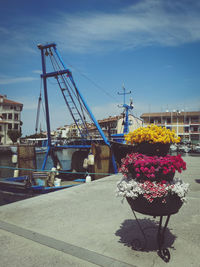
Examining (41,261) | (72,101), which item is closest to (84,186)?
(41,261)

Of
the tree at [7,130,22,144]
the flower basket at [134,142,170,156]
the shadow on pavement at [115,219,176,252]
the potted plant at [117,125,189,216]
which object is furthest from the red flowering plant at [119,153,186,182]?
the tree at [7,130,22,144]

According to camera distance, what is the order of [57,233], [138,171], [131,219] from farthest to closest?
[131,219] < [57,233] < [138,171]

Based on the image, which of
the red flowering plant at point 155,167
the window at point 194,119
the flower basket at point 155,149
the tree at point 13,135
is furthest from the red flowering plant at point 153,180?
the window at point 194,119

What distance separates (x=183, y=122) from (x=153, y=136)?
6736 cm

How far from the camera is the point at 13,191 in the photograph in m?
11.6

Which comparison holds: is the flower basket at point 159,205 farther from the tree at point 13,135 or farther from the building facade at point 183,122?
the tree at point 13,135

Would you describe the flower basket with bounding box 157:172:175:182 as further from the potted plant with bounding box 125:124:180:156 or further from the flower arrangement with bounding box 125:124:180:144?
the flower arrangement with bounding box 125:124:180:144

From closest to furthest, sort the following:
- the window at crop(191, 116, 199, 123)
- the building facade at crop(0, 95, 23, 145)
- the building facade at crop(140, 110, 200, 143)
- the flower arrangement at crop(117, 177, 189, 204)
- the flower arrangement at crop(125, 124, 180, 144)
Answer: the flower arrangement at crop(117, 177, 189, 204) < the flower arrangement at crop(125, 124, 180, 144) < the building facade at crop(140, 110, 200, 143) < the window at crop(191, 116, 199, 123) < the building facade at crop(0, 95, 23, 145)

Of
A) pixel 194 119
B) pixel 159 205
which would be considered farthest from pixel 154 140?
pixel 194 119

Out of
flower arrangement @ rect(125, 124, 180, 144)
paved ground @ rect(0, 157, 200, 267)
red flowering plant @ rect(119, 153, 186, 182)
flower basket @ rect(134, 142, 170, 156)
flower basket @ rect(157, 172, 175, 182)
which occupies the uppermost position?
flower arrangement @ rect(125, 124, 180, 144)

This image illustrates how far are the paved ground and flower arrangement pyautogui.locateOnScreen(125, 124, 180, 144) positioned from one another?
1.58m

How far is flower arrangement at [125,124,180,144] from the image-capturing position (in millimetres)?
3055

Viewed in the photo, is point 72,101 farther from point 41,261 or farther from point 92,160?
point 41,261

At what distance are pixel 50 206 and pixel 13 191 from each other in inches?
287
